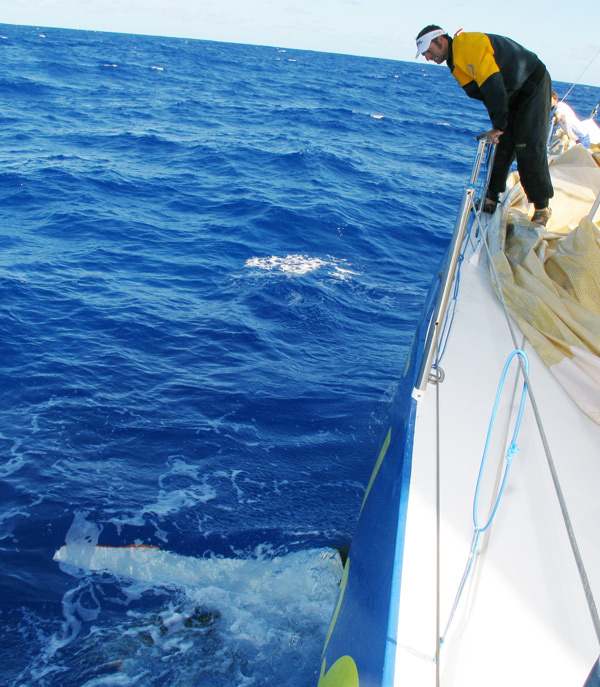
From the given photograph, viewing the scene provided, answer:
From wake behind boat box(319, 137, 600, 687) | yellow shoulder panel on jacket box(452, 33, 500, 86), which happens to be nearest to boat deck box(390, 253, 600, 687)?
wake behind boat box(319, 137, 600, 687)

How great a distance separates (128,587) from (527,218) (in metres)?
3.43

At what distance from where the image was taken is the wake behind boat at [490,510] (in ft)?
4.36

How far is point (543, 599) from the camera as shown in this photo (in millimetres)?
1417

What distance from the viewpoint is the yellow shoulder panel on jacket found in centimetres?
308

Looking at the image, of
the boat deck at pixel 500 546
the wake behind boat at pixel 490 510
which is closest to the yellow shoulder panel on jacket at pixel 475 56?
the wake behind boat at pixel 490 510

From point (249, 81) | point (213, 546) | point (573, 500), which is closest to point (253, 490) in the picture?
point (213, 546)

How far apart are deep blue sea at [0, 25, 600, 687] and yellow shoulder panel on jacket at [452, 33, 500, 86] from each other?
2830mm

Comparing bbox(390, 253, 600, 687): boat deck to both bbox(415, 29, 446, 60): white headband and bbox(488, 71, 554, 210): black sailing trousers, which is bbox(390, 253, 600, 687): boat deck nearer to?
bbox(488, 71, 554, 210): black sailing trousers

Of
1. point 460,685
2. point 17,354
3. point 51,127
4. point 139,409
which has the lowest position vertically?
point 51,127

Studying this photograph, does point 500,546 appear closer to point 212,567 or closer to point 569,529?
point 569,529

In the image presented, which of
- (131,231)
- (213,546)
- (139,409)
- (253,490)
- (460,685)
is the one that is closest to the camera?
(460,685)

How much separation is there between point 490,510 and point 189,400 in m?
3.54

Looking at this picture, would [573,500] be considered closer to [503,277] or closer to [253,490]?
[503,277]

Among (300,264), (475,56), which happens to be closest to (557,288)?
(475,56)
